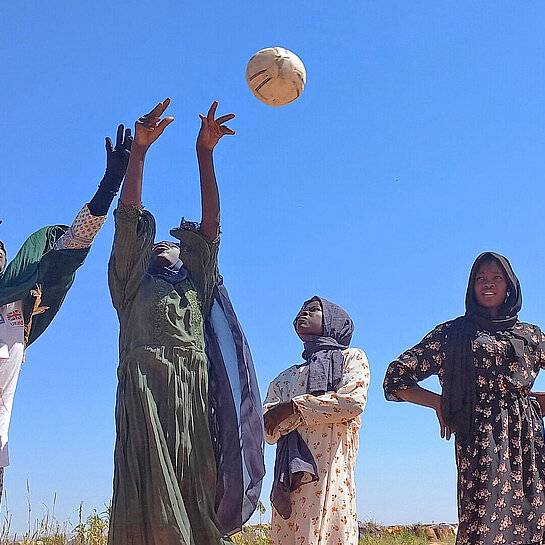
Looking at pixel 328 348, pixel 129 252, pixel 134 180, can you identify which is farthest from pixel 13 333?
pixel 328 348

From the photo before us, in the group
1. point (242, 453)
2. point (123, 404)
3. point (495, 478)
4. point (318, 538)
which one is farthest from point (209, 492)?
point (495, 478)

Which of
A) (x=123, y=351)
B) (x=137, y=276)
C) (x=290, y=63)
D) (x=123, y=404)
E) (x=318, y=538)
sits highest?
(x=290, y=63)

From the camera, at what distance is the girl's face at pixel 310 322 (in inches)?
243

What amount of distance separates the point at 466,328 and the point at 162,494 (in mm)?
2249

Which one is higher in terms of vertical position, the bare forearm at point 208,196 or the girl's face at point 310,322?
the bare forearm at point 208,196

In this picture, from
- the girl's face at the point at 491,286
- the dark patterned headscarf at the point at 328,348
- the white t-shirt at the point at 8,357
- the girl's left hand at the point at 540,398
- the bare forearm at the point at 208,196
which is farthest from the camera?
the dark patterned headscarf at the point at 328,348

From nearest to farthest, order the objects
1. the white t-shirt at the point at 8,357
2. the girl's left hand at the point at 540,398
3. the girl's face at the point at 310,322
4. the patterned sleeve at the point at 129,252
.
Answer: the patterned sleeve at the point at 129,252 < the girl's left hand at the point at 540,398 < the white t-shirt at the point at 8,357 < the girl's face at the point at 310,322

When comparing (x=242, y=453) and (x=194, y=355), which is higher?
(x=194, y=355)

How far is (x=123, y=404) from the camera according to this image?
4613 millimetres

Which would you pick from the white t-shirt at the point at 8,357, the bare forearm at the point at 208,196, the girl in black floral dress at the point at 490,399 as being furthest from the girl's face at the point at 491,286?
the white t-shirt at the point at 8,357

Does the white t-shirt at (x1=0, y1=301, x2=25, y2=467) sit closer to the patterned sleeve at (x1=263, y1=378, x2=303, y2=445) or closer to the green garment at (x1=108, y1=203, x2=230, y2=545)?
the green garment at (x1=108, y1=203, x2=230, y2=545)

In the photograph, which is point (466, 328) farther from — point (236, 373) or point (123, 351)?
point (123, 351)

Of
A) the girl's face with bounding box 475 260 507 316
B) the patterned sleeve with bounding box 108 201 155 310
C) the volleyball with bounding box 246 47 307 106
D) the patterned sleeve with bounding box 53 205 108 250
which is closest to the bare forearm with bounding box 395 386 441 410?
the girl's face with bounding box 475 260 507 316

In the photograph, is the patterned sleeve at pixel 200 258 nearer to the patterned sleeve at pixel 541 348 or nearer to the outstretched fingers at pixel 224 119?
the outstretched fingers at pixel 224 119
